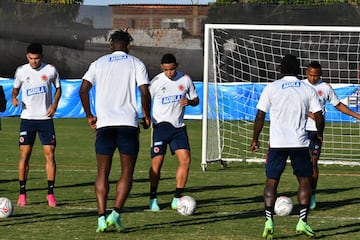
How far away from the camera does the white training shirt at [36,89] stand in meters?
13.3

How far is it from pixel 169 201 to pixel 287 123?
3.72m

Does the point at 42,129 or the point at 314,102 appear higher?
the point at 314,102

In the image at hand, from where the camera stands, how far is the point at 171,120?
13.3 meters

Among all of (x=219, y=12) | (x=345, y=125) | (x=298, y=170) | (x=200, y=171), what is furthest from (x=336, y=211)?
(x=219, y=12)

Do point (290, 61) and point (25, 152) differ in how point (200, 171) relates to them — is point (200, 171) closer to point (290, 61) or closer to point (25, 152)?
point (25, 152)

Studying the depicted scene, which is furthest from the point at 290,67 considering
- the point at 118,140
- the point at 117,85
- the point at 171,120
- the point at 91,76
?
the point at 171,120

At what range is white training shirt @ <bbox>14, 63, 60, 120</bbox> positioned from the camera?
43.8 ft

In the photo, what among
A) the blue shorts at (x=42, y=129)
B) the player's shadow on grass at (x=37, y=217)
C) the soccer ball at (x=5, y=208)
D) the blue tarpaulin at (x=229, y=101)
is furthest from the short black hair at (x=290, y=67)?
the blue tarpaulin at (x=229, y=101)

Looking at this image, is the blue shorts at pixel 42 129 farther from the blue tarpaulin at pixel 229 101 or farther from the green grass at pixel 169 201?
the blue tarpaulin at pixel 229 101

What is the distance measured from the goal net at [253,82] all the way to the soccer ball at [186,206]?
6.71 m

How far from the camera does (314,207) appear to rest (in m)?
13.4

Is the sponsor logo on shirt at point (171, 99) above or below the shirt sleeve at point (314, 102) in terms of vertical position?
below

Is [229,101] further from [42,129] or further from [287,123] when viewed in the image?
[287,123]

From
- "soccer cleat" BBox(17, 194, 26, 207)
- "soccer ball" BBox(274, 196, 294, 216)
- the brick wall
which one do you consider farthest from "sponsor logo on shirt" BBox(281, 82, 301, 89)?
the brick wall
